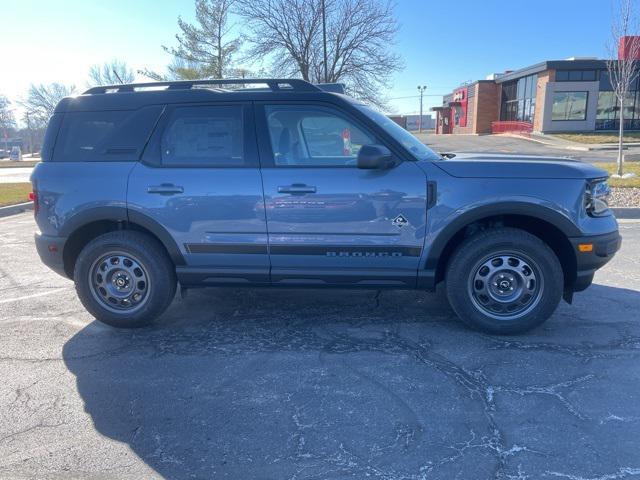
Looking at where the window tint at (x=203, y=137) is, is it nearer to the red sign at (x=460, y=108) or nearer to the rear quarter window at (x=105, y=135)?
the rear quarter window at (x=105, y=135)

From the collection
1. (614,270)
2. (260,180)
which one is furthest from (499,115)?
(260,180)

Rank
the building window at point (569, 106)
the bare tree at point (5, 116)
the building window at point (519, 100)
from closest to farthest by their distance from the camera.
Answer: the building window at point (569, 106) → the building window at point (519, 100) → the bare tree at point (5, 116)

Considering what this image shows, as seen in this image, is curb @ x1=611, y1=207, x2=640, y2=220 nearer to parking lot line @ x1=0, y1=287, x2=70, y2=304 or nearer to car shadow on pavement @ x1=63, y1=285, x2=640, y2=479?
car shadow on pavement @ x1=63, y1=285, x2=640, y2=479

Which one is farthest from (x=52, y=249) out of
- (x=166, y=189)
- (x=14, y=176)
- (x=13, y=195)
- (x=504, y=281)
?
(x=14, y=176)

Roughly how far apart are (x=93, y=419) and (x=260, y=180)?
2.02m

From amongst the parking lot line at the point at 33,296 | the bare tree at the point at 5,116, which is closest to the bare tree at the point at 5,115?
the bare tree at the point at 5,116

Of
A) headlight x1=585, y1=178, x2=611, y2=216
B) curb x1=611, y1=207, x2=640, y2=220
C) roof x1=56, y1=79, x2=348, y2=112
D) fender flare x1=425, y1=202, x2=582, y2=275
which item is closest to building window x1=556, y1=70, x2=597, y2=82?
curb x1=611, y1=207, x2=640, y2=220

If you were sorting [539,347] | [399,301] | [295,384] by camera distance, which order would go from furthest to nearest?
[399,301] < [539,347] < [295,384]

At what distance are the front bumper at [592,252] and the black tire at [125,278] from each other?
10.8 ft

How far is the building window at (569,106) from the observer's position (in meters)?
35.3

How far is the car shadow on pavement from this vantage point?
8.35ft

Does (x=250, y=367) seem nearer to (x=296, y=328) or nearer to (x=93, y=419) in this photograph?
(x=296, y=328)

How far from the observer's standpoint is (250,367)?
354 centimetres

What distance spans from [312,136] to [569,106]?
37.5 meters
